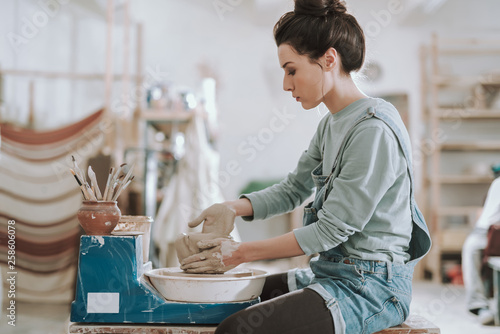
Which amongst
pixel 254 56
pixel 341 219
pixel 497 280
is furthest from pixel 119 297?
pixel 254 56

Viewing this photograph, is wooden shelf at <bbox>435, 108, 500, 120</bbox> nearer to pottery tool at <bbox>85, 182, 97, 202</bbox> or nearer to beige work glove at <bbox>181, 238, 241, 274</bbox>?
beige work glove at <bbox>181, 238, 241, 274</bbox>

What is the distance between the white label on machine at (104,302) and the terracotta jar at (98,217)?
17 cm

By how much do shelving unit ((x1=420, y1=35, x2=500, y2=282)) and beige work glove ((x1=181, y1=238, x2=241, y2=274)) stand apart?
15.5ft

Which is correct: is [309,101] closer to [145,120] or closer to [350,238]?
[350,238]

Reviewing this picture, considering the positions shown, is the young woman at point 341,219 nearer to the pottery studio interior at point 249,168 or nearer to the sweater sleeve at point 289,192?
the pottery studio interior at point 249,168

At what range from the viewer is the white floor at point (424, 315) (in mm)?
3254

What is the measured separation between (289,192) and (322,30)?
1.87 feet

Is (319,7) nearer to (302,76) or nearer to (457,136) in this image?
(302,76)

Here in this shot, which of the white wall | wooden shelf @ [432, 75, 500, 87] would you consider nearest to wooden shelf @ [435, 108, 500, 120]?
wooden shelf @ [432, 75, 500, 87]

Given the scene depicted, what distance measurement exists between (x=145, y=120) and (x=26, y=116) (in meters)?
2.18

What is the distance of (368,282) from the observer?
4.26 feet

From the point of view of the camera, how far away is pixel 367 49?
1.52m

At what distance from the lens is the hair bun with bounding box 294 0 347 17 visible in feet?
4.64

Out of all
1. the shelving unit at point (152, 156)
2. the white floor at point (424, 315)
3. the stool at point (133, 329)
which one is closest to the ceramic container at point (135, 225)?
the stool at point (133, 329)
